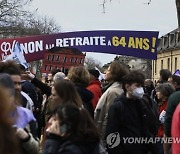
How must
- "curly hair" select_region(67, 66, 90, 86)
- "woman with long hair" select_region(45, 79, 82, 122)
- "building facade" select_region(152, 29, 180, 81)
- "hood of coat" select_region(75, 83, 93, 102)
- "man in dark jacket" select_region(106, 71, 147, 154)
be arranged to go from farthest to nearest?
1. "building facade" select_region(152, 29, 180, 81)
2. "curly hair" select_region(67, 66, 90, 86)
3. "hood of coat" select_region(75, 83, 93, 102)
4. "man in dark jacket" select_region(106, 71, 147, 154)
5. "woman with long hair" select_region(45, 79, 82, 122)

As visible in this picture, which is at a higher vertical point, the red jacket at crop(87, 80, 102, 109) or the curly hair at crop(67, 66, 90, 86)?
the curly hair at crop(67, 66, 90, 86)

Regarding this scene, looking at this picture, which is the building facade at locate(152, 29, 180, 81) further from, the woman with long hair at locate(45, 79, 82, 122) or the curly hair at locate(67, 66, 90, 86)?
the woman with long hair at locate(45, 79, 82, 122)

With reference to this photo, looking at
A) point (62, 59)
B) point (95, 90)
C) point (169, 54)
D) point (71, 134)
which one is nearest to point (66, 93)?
point (71, 134)

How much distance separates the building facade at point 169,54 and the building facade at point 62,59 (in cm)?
7545

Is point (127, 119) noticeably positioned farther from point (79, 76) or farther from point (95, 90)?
point (95, 90)

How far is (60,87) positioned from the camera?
5168mm

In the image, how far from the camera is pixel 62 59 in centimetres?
1467

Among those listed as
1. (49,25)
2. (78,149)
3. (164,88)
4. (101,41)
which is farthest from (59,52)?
(49,25)

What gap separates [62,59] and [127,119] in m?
8.27

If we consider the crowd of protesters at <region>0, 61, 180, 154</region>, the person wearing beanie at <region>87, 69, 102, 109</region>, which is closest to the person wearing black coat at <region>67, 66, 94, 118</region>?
the crowd of protesters at <region>0, 61, 180, 154</region>

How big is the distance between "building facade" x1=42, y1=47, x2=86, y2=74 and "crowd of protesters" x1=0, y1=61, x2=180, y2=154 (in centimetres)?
484

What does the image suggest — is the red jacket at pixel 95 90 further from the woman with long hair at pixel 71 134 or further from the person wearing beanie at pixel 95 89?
the woman with long hair at pixel 71 134

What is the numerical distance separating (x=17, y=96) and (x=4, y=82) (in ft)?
2.46

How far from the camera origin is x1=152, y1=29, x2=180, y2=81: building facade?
92.0 m
